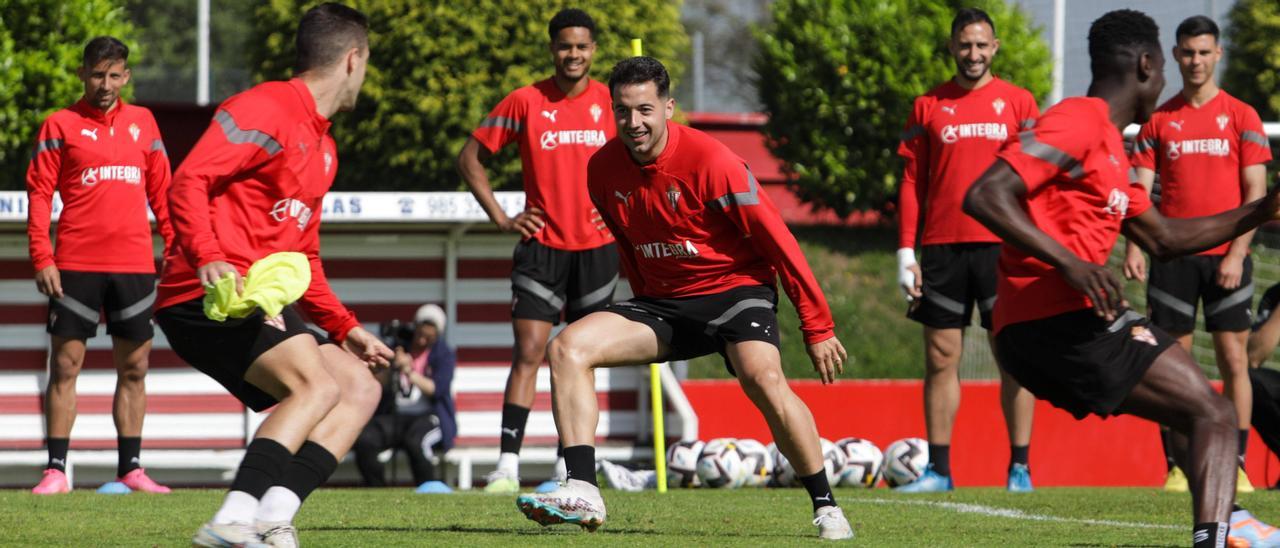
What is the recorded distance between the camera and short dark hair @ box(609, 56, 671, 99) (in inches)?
259

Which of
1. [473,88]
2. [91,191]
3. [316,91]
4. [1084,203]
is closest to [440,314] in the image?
[91,191]

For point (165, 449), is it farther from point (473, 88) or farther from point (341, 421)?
point (341, 421)

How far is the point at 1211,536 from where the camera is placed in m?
5.41

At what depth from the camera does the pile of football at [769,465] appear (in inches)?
421

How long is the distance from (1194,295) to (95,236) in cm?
642

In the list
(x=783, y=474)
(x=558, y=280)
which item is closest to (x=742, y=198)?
(x=558, y=280)

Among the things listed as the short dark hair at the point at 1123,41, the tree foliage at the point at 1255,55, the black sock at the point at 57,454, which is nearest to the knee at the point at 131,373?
the black sock at the point at 57,454

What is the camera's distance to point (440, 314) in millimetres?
12727

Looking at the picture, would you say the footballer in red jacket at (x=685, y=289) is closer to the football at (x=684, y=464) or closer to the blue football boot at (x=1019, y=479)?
the blue football boot at (x=1019, y=479)

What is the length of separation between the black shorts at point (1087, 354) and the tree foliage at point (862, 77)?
516 inches

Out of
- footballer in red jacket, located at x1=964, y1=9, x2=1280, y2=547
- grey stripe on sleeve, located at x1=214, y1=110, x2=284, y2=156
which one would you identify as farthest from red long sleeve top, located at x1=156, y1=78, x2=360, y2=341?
footballer in red jacket, located at x1=964, y1=9, x2=1280, y2=547

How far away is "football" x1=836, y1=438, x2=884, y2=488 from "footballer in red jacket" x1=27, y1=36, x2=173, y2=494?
428 cm

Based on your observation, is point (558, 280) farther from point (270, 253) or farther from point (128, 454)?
point (270, 253)

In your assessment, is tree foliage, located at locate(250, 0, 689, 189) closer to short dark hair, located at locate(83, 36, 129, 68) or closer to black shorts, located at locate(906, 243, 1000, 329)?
short dark hair, located at locate(83, 36, 129, 68)
